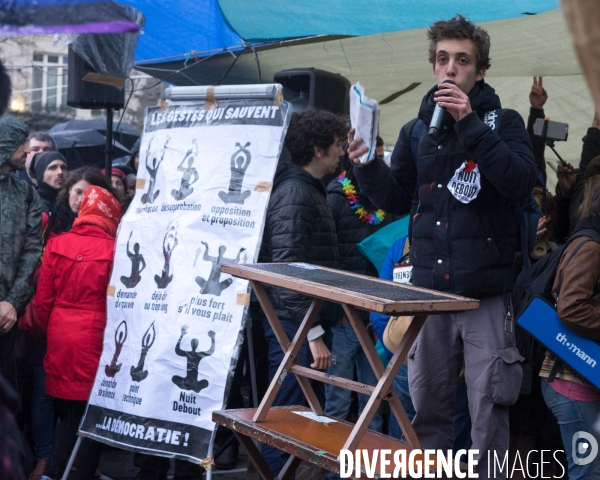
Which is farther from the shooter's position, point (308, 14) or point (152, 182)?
point (308, 14)

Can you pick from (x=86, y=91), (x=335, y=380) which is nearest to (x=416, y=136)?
(x=335, y=380)

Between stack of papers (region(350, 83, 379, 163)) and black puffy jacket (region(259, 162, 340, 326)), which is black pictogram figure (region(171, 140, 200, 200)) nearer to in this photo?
black puffy jacket (region(259, 162, 340, 326))

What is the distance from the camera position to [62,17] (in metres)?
4.48

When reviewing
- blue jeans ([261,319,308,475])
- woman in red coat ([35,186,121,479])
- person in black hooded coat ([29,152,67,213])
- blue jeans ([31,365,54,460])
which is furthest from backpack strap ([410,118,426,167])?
person in black hooded coat ([29,152,67,213])

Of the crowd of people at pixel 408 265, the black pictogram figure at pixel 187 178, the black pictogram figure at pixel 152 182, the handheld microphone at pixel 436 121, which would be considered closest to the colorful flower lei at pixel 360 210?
the crowd of people at pixel 408 265

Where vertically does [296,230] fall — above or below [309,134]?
below

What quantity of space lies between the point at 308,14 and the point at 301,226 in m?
1.61

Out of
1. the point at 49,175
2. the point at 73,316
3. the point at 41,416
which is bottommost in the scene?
the point at 41,416

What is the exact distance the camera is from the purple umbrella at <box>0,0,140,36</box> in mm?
3496

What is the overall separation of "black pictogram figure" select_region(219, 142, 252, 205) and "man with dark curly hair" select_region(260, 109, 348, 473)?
0.57 feet

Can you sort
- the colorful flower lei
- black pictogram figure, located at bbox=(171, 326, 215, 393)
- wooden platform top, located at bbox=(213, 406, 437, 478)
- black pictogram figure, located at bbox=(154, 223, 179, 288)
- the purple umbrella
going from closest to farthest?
wooden platform top, located at bbox=(213, 406, 437, 478) < the purple umbrella < black pictogram figure, located at bbox=(171, 326, 215, 393) < black pictogram figure, located at bbox=(154, 223, 179, 288) < the colorful flower lei

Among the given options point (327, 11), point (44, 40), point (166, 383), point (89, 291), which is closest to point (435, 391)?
point (166, 383)

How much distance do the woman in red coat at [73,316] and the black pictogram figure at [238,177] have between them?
895 mm

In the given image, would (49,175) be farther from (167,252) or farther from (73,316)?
(167,252)
